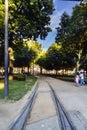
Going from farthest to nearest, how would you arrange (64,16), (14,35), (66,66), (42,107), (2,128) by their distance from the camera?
(66,66) < (64,16) < (14,35) < (42,107) < (2,128)

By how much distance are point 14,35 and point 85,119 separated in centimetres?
3243

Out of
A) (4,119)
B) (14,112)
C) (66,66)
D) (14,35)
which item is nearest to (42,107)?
(14,112)

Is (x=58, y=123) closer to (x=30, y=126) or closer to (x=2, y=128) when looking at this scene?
(x=30, y=126)

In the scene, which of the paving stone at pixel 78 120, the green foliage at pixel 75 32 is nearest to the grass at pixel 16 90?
the paving stone at pixel 78 120

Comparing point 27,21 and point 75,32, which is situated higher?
point 27,21

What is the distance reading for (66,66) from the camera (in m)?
90.4

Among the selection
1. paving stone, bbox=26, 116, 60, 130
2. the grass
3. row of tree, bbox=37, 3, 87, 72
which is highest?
row of tree, bbox=37, 3, 87, 72

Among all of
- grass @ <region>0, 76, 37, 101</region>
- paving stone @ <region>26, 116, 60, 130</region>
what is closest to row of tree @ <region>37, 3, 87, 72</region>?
grass @ <region>0, 76, 37, 101</region>

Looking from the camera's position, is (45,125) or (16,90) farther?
(16,90)

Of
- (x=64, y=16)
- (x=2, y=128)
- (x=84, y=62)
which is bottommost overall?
(x=2, y=128)

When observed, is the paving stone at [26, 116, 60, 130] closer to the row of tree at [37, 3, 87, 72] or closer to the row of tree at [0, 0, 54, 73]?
the row of tree at [0, 0, 54, 73]

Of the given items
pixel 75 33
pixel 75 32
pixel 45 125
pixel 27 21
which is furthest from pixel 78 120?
pixel 75 33

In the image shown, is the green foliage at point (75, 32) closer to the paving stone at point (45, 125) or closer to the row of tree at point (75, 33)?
the row of tree at point (75, 33)

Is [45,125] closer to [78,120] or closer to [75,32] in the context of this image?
[78,120]
